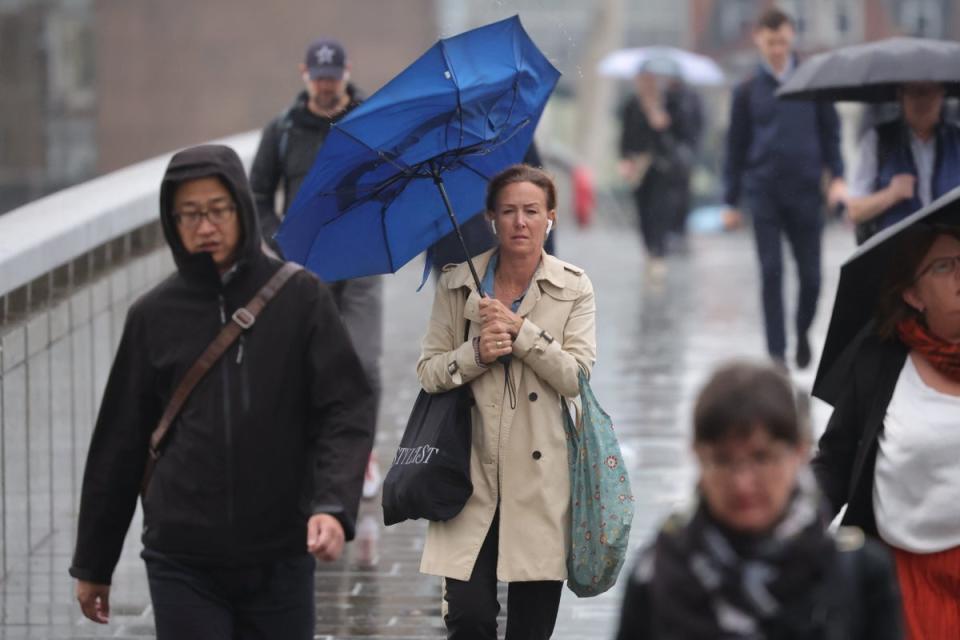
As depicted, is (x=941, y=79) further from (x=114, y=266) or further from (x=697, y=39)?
(x=697, y=39)

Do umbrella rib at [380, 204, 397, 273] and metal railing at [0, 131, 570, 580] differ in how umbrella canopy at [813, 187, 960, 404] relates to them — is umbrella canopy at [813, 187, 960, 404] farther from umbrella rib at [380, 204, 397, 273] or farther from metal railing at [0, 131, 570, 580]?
metal railing at [0, 131, 570, 580]

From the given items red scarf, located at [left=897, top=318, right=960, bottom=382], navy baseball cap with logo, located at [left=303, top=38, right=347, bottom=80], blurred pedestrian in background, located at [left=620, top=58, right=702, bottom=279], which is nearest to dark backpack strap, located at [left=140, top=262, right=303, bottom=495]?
red scarf, located at [left=897, top=318, right=960, bottom=382]

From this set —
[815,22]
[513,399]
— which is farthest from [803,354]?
[815,22]

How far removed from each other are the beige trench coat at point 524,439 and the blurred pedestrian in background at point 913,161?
283 cm

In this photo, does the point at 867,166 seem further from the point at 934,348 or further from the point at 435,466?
the point at 934,348

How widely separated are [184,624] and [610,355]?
29.1 feet

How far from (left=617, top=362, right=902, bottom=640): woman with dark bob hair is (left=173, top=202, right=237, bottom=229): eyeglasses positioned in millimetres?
1751

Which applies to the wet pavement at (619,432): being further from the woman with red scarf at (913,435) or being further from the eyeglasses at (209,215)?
the eyeglasses at (209,215)

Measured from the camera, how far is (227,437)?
4375 mm

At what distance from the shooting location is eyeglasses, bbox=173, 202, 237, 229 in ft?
14.8

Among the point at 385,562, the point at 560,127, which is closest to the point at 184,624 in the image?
the point at 385,562

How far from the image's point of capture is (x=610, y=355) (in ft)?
43.0

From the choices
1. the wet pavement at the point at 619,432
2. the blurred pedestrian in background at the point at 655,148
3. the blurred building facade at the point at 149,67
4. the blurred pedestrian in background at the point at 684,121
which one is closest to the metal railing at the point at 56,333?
the wet pavement at the point at 619,432

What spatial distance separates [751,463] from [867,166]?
16.8 ft
